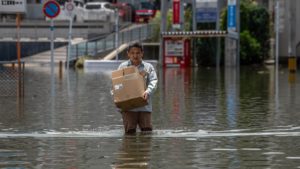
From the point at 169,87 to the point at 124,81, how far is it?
48.6ft

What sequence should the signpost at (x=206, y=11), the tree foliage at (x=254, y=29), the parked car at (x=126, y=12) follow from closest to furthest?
the signpost at (x=206, y=11)
the tree foliage at (x=254, y=29)
the parked car at (x=126, y=12)

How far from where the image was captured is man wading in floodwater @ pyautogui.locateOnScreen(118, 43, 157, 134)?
44.9ft

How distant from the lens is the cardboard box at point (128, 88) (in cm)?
1354

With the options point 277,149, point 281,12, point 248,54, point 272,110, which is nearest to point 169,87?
point 272,110

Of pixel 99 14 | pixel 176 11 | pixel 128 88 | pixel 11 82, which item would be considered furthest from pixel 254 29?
pixel 128 88

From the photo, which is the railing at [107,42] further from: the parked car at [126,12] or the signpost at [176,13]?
the parked car at [126,12]

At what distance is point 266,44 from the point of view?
56312 millimetres

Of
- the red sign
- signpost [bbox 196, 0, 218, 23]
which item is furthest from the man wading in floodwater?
the red sign

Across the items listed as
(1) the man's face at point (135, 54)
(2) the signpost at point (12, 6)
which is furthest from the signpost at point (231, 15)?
(1) the man's face at point (135, 54)

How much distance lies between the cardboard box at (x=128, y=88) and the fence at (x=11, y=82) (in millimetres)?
9521

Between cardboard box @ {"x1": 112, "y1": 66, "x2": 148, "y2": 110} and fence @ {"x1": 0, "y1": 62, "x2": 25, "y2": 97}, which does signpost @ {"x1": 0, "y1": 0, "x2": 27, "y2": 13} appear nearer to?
fence @ {"x1": 0, "y1": 62, "x2": 25, "y2": 97}

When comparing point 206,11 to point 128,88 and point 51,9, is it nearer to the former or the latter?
point 51,9

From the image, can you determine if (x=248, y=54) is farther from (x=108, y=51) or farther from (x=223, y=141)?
(x=223, y=141)

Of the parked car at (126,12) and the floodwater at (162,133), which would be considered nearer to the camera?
the floodwater at (162,133)
